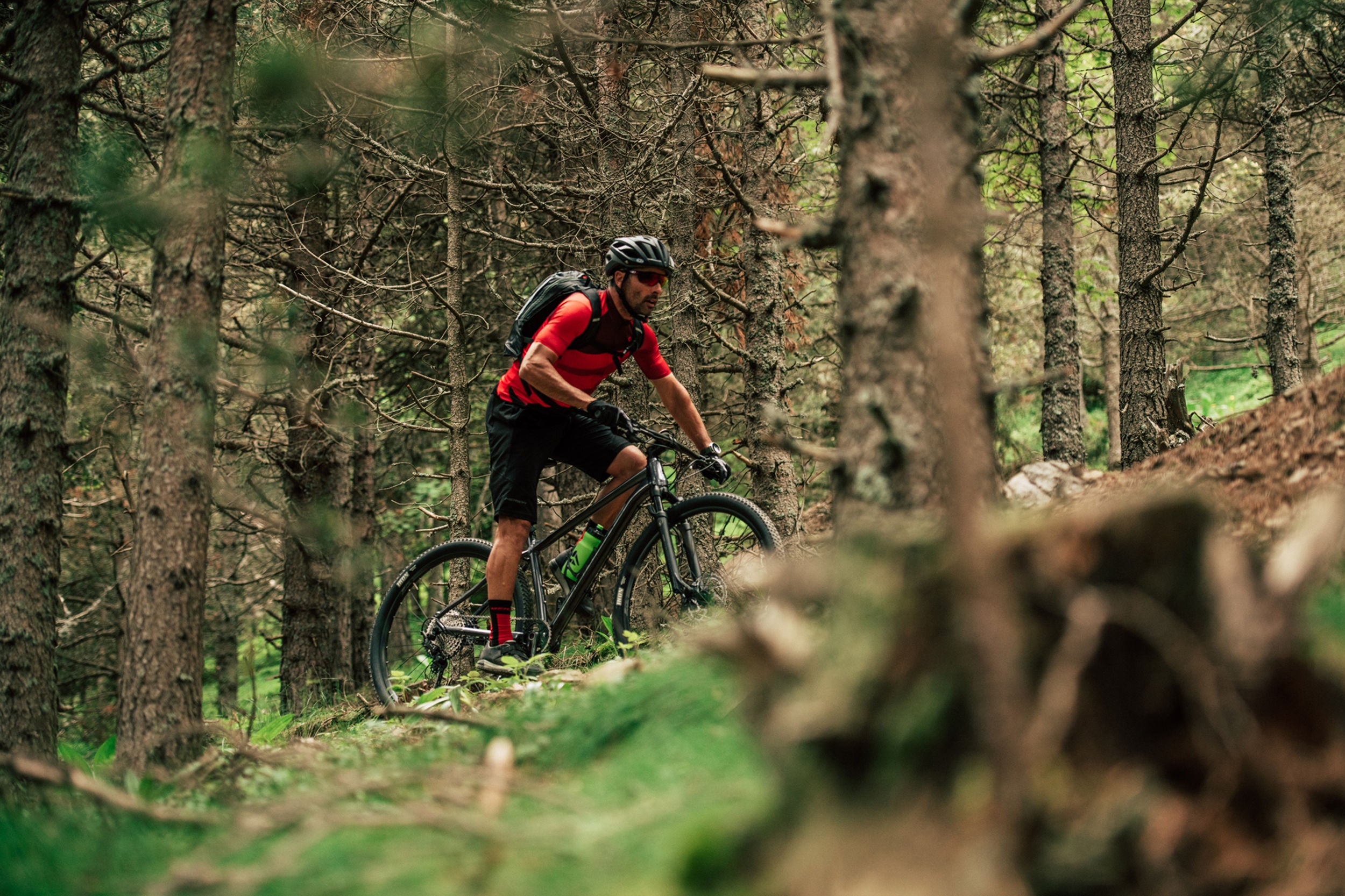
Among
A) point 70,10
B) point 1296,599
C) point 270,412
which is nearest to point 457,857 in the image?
point 1296,599

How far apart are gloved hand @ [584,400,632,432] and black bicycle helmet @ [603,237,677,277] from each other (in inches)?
31.1

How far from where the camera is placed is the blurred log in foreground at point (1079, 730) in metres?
1.37

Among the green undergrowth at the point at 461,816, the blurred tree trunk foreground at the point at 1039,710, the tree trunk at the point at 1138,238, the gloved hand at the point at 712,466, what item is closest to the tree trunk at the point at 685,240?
the gloved hand at the point at 712,466

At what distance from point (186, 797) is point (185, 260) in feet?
7.20

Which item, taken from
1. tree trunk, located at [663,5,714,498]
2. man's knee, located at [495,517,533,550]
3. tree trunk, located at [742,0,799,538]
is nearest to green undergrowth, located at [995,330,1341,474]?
tree trunk, located at [742,0,799,538]

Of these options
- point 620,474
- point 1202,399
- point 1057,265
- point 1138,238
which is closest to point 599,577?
point 620,474

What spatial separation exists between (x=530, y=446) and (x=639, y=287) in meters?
1.17

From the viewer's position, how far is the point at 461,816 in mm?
1896

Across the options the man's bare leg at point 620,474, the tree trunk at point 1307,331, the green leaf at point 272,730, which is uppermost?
the tree trunk at point 1307,331

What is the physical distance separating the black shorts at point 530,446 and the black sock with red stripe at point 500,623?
559 millimetres

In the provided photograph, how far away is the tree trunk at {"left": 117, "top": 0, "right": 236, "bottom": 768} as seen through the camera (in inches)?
147

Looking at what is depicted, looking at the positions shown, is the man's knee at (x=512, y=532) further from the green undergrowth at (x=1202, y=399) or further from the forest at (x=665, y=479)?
the green undergrowth at (x=1202, y=399)

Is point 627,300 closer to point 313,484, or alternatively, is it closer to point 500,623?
point 500,623

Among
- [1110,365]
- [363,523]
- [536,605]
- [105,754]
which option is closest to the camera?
[536,605]
